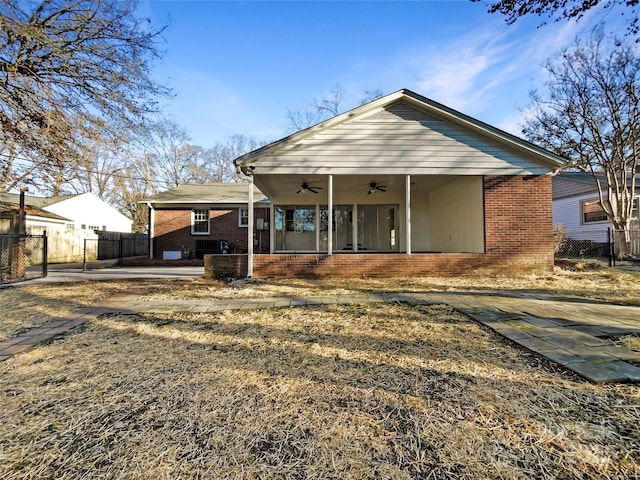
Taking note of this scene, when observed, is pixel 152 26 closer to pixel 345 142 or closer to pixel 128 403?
pixel 345 142

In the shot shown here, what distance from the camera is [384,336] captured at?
11.4 feet

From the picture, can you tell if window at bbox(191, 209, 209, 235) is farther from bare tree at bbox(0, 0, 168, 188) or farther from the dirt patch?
the dirt patch

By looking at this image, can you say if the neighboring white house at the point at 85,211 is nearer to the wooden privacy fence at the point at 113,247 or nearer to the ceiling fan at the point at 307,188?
the wooden privacy fence at the point at 113,247

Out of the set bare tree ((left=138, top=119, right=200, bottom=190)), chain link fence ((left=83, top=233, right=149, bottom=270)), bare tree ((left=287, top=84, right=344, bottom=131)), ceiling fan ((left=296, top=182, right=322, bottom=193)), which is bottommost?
chain link fence ((left=83, top=233, right=149, bottom=270))

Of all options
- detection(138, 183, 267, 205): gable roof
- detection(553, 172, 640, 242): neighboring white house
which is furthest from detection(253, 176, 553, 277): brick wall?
detection(553, 172, 640, 242): neighboring white house

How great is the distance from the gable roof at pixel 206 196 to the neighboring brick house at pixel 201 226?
0.15 feet

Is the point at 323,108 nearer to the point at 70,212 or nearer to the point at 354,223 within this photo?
the point at 354,223

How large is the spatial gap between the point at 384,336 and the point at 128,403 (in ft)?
7.99

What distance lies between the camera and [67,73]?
6.78 metres

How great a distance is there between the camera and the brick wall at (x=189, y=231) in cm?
1554

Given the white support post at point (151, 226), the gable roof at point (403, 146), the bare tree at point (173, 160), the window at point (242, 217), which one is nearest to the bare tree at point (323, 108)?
the window at point (242, 217)

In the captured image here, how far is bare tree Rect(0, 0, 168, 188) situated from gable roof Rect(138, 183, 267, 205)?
7.23m

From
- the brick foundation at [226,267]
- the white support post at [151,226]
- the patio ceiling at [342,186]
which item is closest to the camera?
the brick foundation at [226,267]

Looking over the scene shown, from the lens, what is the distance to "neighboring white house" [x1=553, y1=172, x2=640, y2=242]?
52.0 feet
